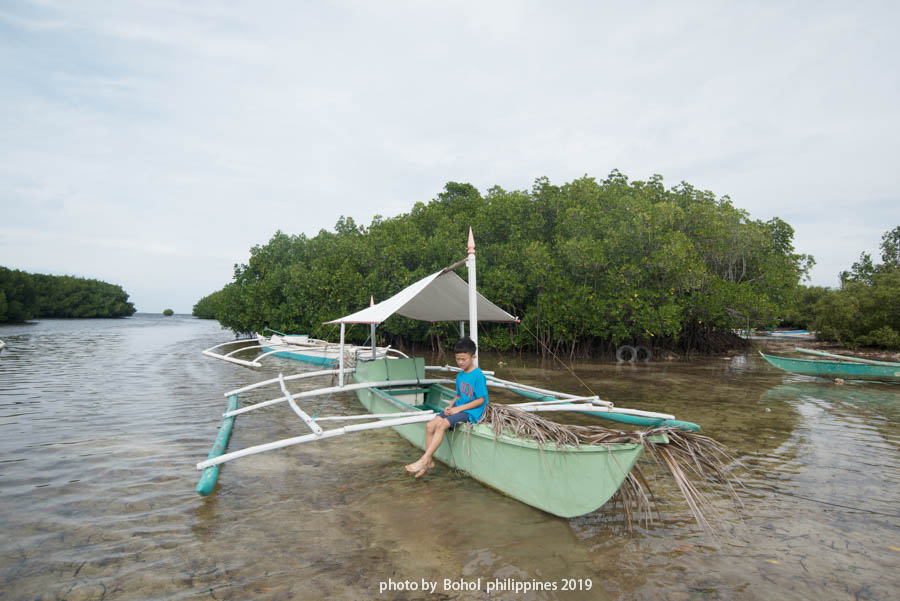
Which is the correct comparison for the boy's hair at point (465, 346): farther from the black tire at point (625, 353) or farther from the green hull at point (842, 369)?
the black tire at point (625, 353)

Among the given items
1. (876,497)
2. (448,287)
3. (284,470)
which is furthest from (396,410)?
(876,497)

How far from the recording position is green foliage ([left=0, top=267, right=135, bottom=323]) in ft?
141

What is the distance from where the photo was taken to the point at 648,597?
10.0 feet

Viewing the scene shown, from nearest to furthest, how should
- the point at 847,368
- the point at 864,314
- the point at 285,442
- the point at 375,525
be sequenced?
the point at 375,525 < the point at 285,442 < the point at 847,368 < the point at 864,314

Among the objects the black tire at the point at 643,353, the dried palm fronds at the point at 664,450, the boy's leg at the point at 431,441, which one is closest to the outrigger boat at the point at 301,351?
the boy's leg at the point at 431,441

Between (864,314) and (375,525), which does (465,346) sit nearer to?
(375,525)

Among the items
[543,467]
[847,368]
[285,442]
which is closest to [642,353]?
[847,368]

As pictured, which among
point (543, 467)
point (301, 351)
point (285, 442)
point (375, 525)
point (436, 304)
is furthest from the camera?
point (301, 351)

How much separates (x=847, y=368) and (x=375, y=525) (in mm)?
15636

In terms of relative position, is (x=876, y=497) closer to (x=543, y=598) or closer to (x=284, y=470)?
(x=543, y=598)

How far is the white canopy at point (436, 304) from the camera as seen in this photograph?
6.95m

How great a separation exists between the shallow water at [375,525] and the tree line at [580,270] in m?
10.0

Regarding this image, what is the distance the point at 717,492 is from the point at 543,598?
2962 mm

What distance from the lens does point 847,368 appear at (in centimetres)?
1330
